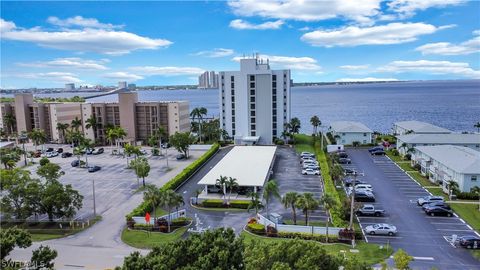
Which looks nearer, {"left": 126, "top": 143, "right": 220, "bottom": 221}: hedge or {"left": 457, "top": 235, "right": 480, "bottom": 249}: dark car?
{"left": 457, "top": 235, "right": 480, "bottom": 249}: dark car

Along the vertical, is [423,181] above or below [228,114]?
below

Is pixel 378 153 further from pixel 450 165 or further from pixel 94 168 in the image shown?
pixel 94 168

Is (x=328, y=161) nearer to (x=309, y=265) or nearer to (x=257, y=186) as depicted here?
(x=257, y=186)

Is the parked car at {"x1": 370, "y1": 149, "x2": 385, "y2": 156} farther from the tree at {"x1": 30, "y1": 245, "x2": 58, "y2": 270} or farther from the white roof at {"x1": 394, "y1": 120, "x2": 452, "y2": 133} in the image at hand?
the tree at {"x1": 30, "y1": 245, "x2": 58, "y2": 270}

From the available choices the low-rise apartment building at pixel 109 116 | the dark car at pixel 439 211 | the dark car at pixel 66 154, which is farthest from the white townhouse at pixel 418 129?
the dark car at pixel 66 154

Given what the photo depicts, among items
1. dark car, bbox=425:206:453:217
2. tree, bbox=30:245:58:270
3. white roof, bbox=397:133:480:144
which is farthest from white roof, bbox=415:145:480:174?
tree, bbox=30:245:58:270

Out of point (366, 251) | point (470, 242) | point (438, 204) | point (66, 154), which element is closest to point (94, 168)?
point (66, 154)

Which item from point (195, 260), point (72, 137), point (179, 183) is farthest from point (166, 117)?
point (195, 260)
